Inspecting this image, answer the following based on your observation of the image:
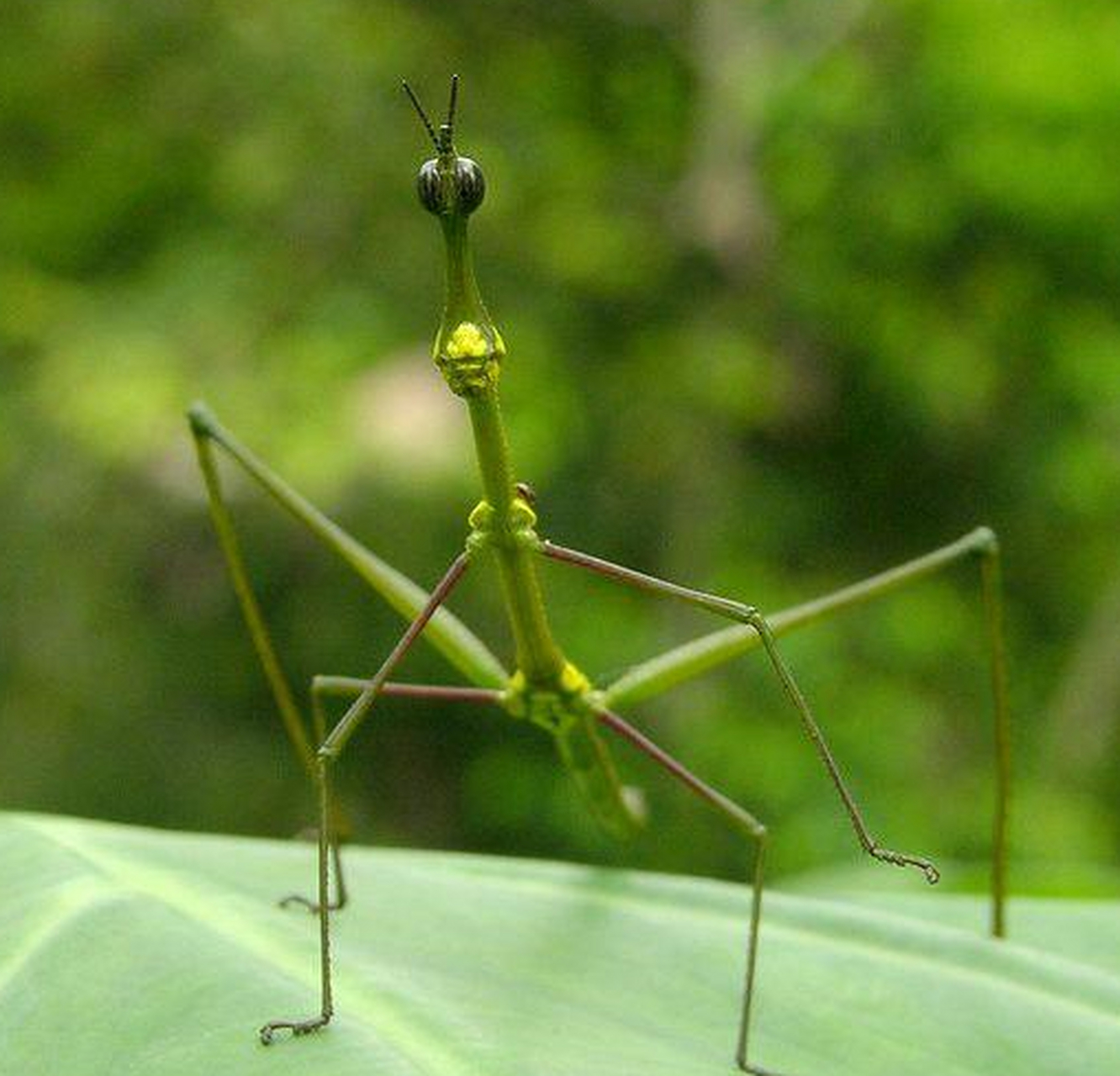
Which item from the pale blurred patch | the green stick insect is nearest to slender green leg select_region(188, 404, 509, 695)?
the green stick insect

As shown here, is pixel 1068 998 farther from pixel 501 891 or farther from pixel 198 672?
pixel 198 672

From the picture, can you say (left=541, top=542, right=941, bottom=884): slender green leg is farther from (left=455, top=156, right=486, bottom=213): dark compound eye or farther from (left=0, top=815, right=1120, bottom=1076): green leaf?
(left=455, top=156, right=486, bottom=213): dark compound eye

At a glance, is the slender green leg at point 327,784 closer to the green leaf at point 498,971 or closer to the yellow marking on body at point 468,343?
the green leaf at point 498,971

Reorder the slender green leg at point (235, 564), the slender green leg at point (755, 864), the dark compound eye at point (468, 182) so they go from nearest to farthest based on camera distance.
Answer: the slender green leg at point (755, 864), the dark compound eye at point (468, 182), the slender green leg at point (235, 564)

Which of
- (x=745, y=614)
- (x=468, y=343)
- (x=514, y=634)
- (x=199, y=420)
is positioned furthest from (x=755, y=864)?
(x=199, y=420)

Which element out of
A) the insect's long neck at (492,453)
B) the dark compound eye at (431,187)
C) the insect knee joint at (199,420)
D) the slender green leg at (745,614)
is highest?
the dark compound eye at (431,187)

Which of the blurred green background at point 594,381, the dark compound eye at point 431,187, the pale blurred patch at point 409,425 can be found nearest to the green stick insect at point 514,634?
the dark compound eye at point 431,187

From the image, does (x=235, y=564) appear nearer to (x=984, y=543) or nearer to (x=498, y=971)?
(x=498, y=971)
